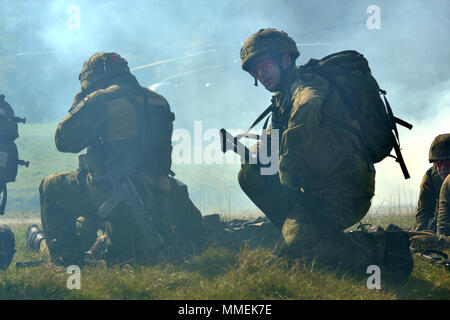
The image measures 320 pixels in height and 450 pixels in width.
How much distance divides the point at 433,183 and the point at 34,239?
21.3 feet

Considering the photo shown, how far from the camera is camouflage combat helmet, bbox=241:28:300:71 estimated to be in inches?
192

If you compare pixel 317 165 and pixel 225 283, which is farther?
pixel 317 165

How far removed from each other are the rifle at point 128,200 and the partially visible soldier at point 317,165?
1.49m

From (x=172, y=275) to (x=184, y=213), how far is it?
1.81m

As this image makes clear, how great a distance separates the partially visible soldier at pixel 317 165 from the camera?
432 cm

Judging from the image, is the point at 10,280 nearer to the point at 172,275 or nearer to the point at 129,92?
the point at 172,275

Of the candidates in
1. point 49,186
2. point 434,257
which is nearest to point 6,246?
point 49,186

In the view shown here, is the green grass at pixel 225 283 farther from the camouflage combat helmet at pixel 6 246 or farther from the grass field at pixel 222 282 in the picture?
the camouflage combat helmet at pixel 6 246

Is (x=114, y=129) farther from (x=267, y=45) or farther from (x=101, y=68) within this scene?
(x=267, y=45)

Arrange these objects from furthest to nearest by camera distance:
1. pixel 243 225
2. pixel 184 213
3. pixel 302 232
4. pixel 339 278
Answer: pixel 243 225 < pixel 184 213 < pixel 302 232 < pixel 339 278

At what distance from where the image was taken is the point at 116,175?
17.1 feet

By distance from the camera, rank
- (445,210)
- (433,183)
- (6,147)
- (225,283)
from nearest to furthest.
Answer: (225,283) < (445,210) < (6,147) < (433,183)

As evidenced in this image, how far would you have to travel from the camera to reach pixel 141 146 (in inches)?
211
